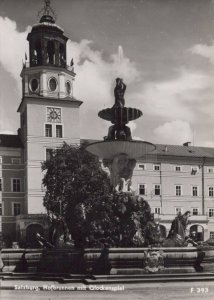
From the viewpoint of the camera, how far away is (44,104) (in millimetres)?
58562

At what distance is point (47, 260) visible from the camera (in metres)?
17.5

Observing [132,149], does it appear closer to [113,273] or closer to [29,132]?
[113,273]

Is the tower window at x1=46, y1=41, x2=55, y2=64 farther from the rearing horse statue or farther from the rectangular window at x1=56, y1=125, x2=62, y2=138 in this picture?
the rearing horse statue

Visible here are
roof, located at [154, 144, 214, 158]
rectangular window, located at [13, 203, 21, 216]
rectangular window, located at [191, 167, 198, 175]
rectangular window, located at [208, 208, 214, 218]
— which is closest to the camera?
Result: rectangular window, located at [13, 203, 21, 216]

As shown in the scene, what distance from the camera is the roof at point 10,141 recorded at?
5944 centimetres

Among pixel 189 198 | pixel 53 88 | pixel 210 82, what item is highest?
pixel 53 88

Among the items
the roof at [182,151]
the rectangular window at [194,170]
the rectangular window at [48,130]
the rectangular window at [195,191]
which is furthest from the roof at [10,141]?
the rectangular window at [195,191]

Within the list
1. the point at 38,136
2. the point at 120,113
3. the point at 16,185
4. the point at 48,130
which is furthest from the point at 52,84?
the point at 120,113

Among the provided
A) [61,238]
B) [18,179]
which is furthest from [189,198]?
[61,238]

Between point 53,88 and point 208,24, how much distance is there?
46.7m

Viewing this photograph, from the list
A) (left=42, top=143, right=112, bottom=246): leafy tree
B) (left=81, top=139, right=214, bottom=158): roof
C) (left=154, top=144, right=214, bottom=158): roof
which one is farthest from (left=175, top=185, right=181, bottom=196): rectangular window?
(left=42, top=143, right=112, bottom=246): leafy tree

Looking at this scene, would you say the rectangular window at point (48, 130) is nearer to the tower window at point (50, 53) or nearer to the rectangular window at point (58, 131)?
the rectangular window at point (58, 131)

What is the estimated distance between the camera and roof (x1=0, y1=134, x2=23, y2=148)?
2340 inches

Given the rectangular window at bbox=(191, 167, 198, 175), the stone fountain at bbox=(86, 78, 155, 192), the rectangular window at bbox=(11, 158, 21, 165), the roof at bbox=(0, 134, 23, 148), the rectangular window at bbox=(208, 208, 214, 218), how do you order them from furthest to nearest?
the rectangular window at bbox=(191, 167, 198, 175) → the rectangular window at bbox=(208, 208, 214, 218) → the roof at bbox=(0, 134, 23, 148) → the rectangular window at bbox=(11, 158, 21, 165) → the stone fountain at bbox=(86, 78, 155, 192)
